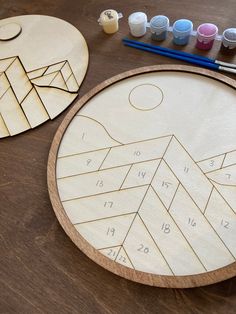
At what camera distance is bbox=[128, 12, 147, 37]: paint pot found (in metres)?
0.73

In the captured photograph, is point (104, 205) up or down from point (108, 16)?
down

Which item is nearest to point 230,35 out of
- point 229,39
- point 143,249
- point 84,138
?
point 229,39

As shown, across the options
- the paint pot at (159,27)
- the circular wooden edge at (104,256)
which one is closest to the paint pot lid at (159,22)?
the paint pot at (159,27)

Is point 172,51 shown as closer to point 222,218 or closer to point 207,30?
point 207,30

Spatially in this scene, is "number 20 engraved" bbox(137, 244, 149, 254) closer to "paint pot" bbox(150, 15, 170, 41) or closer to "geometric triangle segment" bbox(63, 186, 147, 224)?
"geometric triangle segment" bbox(63, 186, 147, 224)

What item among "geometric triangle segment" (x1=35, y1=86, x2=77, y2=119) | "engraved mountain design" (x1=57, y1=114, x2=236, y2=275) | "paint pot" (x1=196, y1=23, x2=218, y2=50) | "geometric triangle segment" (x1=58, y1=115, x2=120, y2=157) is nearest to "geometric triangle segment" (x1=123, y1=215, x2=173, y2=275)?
"engraved mountain design" (x1=57, y1=114, x2=236, y2=275)

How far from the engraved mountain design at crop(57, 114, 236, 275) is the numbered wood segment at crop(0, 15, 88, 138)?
0.13m

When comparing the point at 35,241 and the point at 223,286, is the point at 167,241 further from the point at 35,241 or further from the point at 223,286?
the point at 35,241

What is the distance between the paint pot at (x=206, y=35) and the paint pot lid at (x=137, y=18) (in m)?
0.14

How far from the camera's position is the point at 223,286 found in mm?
446

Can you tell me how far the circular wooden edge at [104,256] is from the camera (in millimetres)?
433

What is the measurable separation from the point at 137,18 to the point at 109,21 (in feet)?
0.24

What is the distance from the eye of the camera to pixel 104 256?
0.47m

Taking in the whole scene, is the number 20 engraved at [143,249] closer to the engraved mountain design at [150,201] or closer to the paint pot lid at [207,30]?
the engraved mountain design at [150,201]
